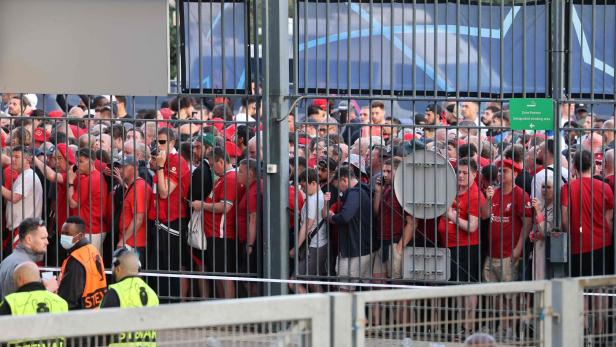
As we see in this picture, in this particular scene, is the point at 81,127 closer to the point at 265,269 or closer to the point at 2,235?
the point at 2,235

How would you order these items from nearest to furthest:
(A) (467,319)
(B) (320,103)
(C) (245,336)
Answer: (C) (245,336), (A) (467,319), (B) (320,103)

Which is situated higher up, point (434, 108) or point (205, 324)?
point (434, 108)

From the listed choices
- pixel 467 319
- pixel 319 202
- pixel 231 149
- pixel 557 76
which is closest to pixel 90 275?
pixel 319 202

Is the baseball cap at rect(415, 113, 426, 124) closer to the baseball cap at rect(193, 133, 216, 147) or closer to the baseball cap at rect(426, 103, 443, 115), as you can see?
the baseball cap at rect(426, 103, 443, 115)

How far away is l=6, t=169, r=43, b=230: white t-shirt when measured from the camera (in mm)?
11734

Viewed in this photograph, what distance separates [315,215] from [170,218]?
1362 mm

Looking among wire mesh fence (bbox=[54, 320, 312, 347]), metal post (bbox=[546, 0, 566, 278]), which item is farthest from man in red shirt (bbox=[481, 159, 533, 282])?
wire mesh fence (bbox=[54, 320, 312, 347])

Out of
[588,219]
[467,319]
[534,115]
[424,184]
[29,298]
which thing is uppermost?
[534,115]

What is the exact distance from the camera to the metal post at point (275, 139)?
36.0 feet

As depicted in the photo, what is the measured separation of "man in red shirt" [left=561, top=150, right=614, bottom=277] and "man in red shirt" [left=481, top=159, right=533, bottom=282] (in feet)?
1.23

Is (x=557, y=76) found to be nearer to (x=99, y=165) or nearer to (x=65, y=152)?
(x=99, y=165)

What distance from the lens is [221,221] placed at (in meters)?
11.4

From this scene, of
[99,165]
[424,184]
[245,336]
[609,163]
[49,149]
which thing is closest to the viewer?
[245,336]

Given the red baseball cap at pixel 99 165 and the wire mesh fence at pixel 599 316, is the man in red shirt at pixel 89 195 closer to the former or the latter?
the red baseball cap at pixel 99 165
